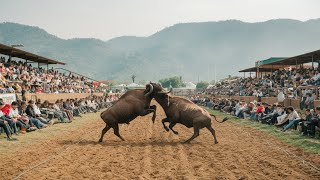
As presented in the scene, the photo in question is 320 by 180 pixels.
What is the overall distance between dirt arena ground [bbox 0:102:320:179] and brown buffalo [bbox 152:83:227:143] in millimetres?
734

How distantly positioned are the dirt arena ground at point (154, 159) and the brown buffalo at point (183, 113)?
0.73 metres

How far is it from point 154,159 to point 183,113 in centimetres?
457

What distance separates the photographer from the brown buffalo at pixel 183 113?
16.0 meters

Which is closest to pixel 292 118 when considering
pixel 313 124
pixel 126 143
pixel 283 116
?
pixel 283 116

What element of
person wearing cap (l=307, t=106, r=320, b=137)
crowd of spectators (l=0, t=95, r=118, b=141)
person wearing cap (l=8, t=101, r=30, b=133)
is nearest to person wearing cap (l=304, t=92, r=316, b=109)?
person wearing cap (l=307, t=106, r=320, b=137)

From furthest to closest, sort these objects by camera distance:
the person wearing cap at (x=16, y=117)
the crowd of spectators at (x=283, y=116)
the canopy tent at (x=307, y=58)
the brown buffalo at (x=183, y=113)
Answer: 1. the canopy tent at (x=307, y=58)
2. the person wearing cap at (x=16, y=117)
3. the crowd of spectators at (x=283, y=116)
4. the brown buffalo at (x=183, y=113)

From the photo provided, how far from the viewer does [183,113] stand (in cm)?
1638

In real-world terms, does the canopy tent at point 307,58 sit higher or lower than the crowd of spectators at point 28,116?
higher

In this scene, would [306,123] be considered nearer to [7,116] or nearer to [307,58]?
[7,116]

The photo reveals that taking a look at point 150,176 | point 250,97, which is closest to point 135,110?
point 150,176

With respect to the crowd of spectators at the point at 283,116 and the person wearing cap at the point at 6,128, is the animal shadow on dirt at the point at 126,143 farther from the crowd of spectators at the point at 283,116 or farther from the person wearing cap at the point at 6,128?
the crowd of spectators at the point at 283,116

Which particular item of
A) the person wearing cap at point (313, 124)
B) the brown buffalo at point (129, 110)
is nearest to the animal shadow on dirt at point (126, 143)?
the brown buffalo at point (129, 110)

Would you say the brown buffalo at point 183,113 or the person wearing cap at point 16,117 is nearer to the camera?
the brown buffalo at point 183,113

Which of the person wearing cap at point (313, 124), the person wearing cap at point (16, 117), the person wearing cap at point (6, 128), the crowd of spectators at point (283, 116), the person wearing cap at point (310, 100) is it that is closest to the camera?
the person wearing cap at point (6, 128)
